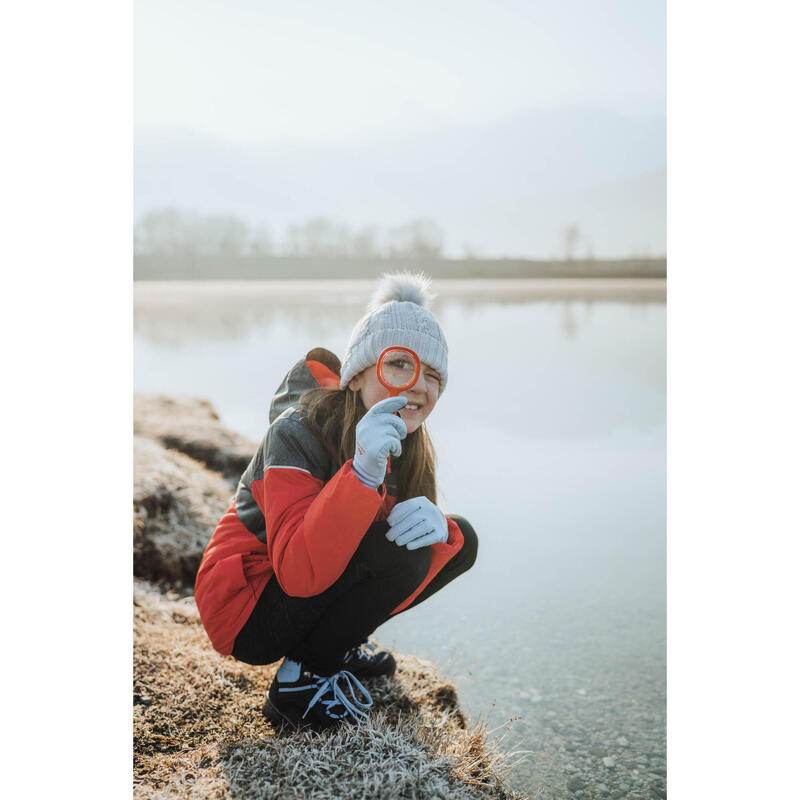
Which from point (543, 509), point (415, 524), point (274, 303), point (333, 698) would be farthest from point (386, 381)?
point (274, 303)

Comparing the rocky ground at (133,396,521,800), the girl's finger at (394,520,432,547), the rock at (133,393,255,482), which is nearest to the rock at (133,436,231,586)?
the rocky ground at (133,396,521,800)

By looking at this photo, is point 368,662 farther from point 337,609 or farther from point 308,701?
point 337,609

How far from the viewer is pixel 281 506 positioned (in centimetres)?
135

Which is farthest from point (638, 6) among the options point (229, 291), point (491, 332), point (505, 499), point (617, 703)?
point (491, 332)

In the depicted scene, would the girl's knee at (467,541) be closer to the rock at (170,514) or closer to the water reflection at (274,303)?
the rock at (170,514)

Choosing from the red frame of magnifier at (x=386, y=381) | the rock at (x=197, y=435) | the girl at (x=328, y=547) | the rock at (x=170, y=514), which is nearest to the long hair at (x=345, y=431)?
the girl at (x=328, y=547)

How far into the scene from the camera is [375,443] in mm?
1263

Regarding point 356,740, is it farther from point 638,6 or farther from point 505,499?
point 638,6

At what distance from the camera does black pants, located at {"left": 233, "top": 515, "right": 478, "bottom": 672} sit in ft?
4.65

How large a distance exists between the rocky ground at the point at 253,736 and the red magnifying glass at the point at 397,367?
56 cm

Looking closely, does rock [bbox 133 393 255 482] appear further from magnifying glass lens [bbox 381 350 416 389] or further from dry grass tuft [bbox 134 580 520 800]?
→ magnifying glass lens [bbox 381 350 416 389]

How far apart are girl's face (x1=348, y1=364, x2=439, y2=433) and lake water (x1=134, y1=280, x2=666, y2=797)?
163mm

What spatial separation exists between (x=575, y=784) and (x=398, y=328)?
1.09 meters

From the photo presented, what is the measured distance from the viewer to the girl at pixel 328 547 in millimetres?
1356
